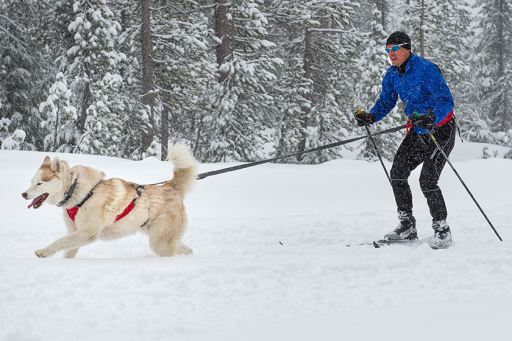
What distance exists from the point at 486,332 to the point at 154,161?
33.4 feet

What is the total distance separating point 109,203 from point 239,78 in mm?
12645

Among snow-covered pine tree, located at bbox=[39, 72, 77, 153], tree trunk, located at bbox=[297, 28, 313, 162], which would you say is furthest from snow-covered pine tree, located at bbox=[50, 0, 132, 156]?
tree trunk, located at bbox=[297, 28, 313, 162]

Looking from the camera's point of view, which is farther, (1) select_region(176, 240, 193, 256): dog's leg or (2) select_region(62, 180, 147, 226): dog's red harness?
(1) select_region(176, 240, 193, 256): dog's leg

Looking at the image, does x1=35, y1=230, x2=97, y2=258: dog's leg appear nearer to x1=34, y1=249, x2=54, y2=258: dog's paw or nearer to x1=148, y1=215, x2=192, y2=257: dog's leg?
x1=34, y1=249, x2=54, y2=258: dog's paw

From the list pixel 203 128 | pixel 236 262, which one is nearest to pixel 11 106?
pixel 203 128

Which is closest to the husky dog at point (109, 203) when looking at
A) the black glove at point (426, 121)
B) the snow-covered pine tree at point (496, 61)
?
the black glove at point (426, 121)

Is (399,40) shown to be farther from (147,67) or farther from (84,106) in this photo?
(84,106)

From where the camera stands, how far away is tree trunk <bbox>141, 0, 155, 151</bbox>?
52.1ft

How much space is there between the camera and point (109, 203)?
473 cm

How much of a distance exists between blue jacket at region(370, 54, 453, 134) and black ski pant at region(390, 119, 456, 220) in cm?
18

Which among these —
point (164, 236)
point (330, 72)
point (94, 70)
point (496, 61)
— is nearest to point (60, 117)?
point (94, 70)

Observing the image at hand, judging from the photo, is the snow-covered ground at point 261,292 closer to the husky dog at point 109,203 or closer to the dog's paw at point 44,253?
the dog's paw at point 44,253

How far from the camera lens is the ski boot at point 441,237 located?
16.8ft

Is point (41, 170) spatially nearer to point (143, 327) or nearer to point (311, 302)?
point (143, 327)
